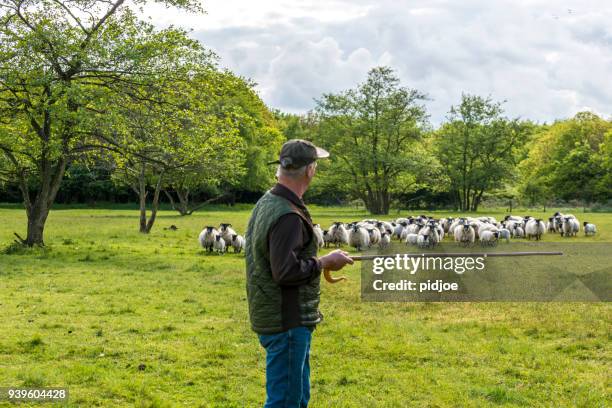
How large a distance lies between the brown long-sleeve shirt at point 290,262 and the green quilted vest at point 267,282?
1.8 inches

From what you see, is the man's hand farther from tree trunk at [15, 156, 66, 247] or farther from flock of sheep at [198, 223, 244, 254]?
tree trunk at [15, 156, 66, 247]

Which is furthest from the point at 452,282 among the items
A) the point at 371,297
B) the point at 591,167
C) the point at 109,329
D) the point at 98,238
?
the point at 591,167

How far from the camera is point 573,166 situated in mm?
81875

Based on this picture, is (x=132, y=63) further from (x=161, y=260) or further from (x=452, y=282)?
(x=452, y=282)

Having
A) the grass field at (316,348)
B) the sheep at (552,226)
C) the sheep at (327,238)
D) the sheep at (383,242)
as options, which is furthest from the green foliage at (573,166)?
the grass field at (316,348)

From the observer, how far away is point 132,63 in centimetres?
2131

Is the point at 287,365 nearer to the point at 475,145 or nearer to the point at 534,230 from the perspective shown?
the point at 534,230

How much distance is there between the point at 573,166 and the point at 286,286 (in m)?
84.5

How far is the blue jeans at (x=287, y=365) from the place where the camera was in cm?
481

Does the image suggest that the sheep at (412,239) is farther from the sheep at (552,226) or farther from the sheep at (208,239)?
the sheep at (552,226)

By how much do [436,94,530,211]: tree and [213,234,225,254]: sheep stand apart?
58.4m

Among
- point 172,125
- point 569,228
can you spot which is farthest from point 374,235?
point 569,228

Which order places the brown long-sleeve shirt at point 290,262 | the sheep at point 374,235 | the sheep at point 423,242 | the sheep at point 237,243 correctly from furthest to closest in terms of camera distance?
1. the sheep at point 374,235
2. the sheep at point 423,242
3. the sheep at point 237,243
4. the brown long-sleeve shirt at point 290,262

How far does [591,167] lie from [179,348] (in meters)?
81.3
